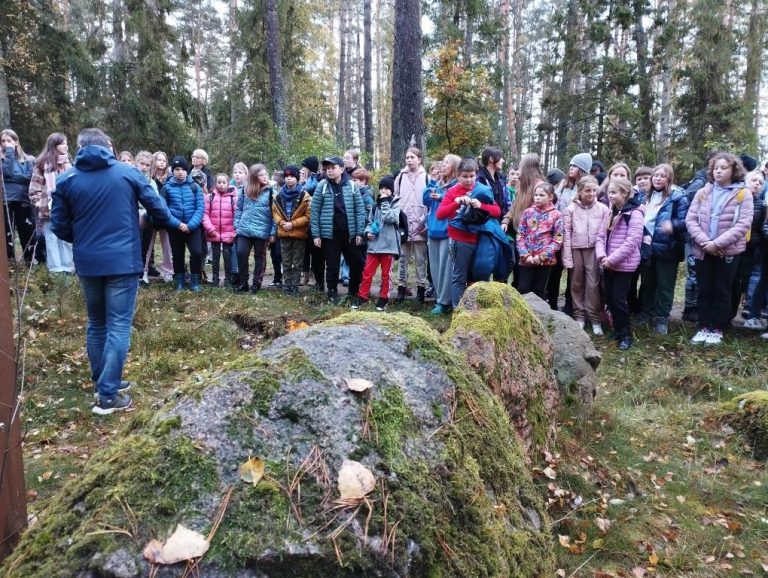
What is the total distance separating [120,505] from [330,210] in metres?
7.13

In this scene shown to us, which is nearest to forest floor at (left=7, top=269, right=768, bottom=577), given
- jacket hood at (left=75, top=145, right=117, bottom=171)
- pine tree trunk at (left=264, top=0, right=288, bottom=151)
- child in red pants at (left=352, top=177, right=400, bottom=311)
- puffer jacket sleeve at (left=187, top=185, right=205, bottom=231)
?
child in red pants at (left=352, top=177, right=400, bottom=311)

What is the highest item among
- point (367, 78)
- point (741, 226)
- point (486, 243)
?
point (367, 78)

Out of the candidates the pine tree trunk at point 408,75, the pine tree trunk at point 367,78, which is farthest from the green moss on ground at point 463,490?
the pine tree trunk at point 367,78

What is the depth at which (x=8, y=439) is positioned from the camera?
2031 mm

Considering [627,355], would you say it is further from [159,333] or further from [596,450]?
[159,333]

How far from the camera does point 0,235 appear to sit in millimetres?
2033

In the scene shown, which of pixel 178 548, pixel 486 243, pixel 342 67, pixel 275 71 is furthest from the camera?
pixel 342 67

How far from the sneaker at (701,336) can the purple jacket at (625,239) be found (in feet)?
3.93

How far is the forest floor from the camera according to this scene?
3.04m

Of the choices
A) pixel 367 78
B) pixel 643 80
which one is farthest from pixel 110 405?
pixel 367 78

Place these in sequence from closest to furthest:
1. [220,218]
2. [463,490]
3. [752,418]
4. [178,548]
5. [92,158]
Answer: [178,548], [463,490], [92,158], [752,418], [220,218]

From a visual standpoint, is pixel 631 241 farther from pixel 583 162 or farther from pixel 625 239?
pixel 583 162

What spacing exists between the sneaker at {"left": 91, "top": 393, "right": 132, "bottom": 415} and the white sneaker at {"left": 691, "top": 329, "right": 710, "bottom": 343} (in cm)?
666

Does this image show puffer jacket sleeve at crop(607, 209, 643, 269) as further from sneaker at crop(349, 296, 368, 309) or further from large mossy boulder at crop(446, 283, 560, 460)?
sneaker at crop(349, 296, 368, 309)
